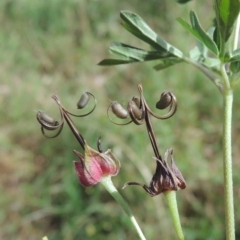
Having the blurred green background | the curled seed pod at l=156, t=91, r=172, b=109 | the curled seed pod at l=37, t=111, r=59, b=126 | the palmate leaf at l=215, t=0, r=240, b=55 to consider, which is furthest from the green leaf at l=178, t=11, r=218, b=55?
the blurred green background

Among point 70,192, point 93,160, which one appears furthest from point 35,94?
point 93,160

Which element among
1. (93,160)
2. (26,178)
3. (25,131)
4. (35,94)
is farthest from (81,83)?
(93,160)

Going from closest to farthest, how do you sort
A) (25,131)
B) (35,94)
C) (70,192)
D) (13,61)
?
(70,192) < (25,131) < (35,94) < (13,61)

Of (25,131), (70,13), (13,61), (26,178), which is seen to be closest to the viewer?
(26,178)

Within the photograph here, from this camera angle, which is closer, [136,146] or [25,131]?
[136,146]

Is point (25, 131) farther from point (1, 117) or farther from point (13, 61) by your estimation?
point (13, 61)

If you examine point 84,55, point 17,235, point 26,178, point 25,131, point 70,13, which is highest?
point 70,13

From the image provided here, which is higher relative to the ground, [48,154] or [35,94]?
[35,94]

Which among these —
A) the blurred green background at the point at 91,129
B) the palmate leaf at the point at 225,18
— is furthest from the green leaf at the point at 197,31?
the blurred green background at the point at 91,129
